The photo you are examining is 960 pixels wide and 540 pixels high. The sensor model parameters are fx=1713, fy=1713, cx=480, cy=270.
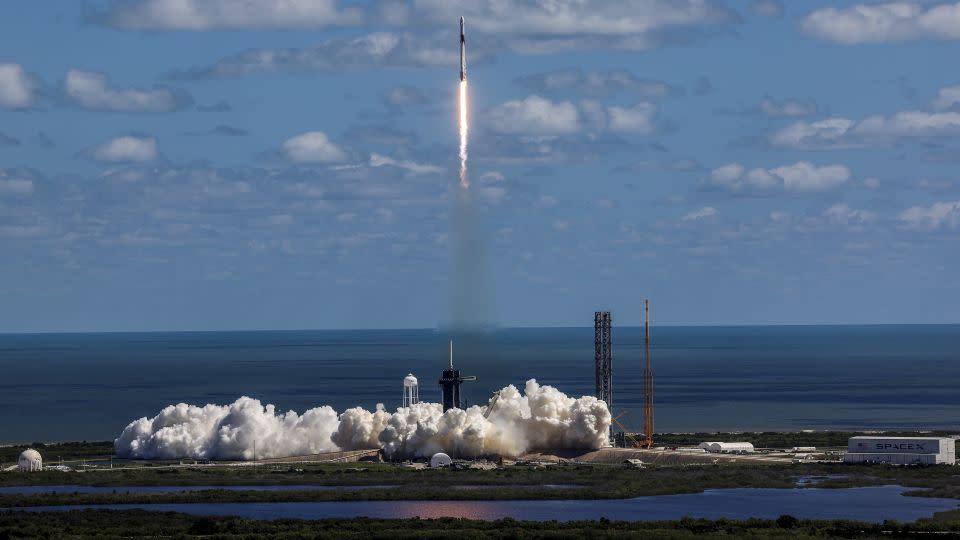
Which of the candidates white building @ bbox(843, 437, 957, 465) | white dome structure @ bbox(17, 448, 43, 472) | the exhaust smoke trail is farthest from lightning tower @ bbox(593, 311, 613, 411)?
white dome structure @ bbox(17, 448, 43, 472)

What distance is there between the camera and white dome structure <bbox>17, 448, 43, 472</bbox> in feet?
416

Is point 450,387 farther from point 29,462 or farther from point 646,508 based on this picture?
point 646,508

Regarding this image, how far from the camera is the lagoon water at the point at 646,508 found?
101750 millimetres

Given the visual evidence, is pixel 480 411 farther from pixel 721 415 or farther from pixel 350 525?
pixel 721 415

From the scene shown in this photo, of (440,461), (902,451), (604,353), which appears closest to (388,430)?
(440,461)

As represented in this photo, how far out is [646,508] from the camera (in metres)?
106

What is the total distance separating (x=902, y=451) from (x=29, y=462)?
211ft

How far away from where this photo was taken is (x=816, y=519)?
322 feet

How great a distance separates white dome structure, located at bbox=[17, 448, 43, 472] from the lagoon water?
20.8 m

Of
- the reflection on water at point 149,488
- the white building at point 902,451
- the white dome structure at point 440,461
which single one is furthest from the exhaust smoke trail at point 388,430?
the white building at point 902,451

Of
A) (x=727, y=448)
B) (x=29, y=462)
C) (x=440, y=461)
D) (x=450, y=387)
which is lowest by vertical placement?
(x=440, y=461)

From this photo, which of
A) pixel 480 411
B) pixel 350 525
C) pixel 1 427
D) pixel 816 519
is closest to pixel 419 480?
pixel 480 411

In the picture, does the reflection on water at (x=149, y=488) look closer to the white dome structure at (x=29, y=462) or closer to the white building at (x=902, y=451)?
the white dome structure at (x=29, y=462)

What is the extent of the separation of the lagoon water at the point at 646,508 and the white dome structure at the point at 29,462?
20.8 metres
